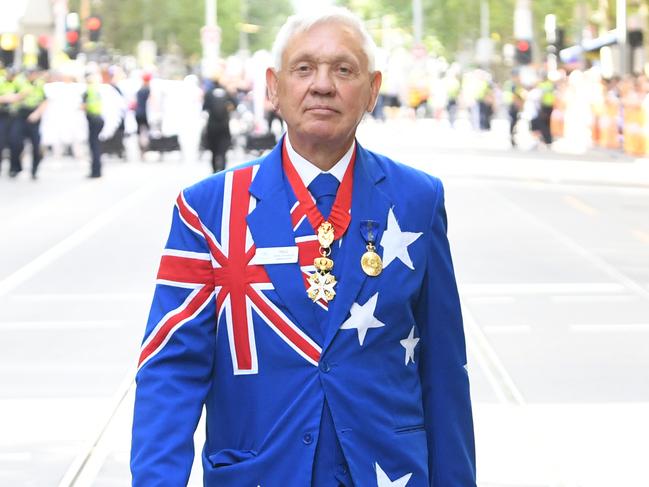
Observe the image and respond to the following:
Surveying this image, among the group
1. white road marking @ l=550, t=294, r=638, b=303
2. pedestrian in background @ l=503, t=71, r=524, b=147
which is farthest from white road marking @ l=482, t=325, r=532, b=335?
pedestrian in background @ l=503, t=71, r=524, b=147

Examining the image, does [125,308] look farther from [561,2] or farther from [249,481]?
[561,2]

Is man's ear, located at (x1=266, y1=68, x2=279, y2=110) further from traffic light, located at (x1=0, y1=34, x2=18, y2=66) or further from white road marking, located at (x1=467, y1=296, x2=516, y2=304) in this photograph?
traffic light, located at (x1=0, y1=34, x2=18, y2=66)

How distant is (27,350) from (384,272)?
773 centimetres

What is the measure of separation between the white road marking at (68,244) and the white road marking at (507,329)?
4154 millimetres

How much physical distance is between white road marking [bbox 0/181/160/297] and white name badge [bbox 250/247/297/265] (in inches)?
420

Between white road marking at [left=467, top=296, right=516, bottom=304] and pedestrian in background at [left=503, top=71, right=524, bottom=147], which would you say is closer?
white road marking at [left=467, top=296, right=516, bottom=304]

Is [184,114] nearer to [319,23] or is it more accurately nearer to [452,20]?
[319,23]

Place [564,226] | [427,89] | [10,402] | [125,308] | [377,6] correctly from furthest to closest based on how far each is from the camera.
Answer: [377,6]
[427,89]
[564,226]
[125,308]
[10,402]

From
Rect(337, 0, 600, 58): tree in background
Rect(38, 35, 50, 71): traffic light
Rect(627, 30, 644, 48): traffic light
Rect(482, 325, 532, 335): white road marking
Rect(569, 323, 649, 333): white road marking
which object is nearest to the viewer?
Rect(482, 325, 532, 335): white road marking

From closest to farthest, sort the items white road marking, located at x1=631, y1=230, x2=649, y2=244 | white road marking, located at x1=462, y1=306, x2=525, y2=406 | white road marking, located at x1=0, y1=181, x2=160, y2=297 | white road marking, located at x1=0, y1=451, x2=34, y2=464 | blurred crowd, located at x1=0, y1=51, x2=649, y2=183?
white road marking, located at x1=0, y1=451, x2=34, y2=464
white road marking, located at x1=462, y1=306, x2=525, y2=406
white road marking, located at x1=0, y1=181, x2=160, y2=297
white road marking, located at x1=631, y1=230, x2=649, y2=244
blurred crowd, located at x1=0, y1=51, x2=649, y2=183

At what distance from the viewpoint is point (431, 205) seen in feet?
12.5

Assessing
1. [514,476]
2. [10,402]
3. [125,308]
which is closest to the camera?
[514,476]

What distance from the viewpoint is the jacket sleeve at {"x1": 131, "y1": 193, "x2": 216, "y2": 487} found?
11.9ft

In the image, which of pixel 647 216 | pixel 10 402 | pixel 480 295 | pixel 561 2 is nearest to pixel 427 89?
pixel 561 2
